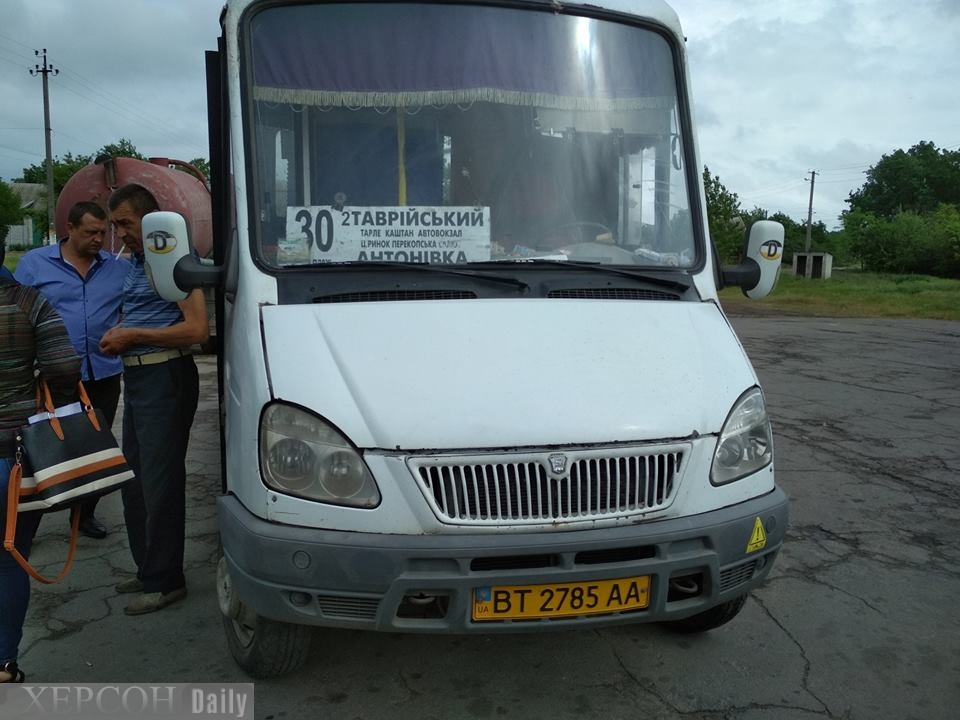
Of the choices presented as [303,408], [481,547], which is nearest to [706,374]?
[481,547]

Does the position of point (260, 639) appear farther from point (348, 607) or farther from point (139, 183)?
point (139, 183)

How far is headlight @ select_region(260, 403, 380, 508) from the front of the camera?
2.55 metres

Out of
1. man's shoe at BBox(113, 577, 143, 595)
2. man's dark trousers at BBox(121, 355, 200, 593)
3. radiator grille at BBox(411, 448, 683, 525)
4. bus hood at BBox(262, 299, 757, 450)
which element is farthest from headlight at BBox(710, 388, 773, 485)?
man's shoe at BBox(113, 577, 143, 595)

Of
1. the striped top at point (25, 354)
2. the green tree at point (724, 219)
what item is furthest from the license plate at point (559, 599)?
the green tree at point (724, 219)

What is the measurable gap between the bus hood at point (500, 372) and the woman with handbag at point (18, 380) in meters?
0.79

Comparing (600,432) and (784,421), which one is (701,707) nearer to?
(600,432)

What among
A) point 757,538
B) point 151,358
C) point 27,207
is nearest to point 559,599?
point 757,538

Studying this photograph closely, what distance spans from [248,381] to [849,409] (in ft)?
23.7

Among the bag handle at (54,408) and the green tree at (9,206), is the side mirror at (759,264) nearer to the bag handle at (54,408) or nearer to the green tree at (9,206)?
the bag handle at (54,408)

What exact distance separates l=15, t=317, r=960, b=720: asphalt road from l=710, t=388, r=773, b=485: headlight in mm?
855

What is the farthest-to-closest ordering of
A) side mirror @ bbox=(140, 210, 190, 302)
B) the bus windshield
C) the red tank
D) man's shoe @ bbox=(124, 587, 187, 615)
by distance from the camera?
the red tank
man's shoe @ bbox=(124, 587, 187, 615)
the bus windshield
side mirror @ bbox=(140, 210, 190, 302)

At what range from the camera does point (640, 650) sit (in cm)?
339

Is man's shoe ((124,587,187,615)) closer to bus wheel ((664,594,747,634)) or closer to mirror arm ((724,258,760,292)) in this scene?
bus wheel ((664,594,747,634))

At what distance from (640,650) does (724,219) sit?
3763cm
